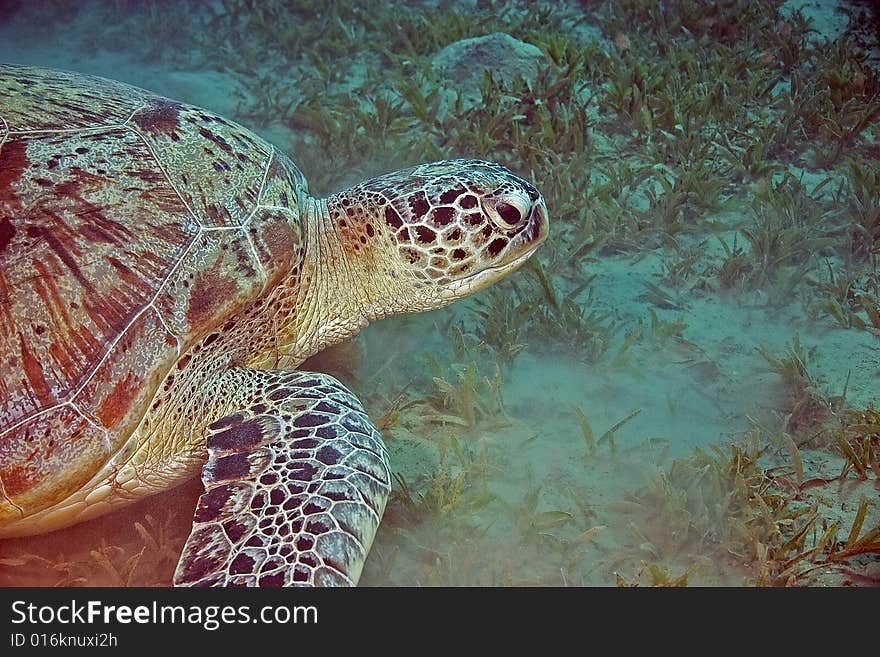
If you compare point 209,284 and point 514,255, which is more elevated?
point 209,284

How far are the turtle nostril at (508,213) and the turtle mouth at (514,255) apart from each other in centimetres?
4

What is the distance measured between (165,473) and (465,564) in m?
0.72

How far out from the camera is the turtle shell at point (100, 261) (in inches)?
59.6

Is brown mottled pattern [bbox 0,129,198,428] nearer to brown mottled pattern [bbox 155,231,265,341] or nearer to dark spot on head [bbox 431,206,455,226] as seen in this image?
brown mottled pattern [bbox 155,231,265,341]

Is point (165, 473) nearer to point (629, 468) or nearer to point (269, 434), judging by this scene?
point (269, 434)

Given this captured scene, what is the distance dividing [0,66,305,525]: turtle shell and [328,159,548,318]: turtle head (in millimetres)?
278

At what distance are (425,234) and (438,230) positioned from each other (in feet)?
0.12

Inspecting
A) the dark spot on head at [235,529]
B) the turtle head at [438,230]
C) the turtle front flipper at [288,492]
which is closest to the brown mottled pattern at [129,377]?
the turtle front flipper at [288,492]

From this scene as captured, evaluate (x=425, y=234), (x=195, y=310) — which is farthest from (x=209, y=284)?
(x=425, y=234)

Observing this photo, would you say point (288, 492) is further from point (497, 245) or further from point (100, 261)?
point (497, 245)

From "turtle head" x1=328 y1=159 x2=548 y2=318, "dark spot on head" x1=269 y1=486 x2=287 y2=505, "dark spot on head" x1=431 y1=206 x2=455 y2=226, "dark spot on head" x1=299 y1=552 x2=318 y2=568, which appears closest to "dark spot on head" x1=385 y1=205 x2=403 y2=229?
"turtle head" x1=328 y1=159 x2=548 y2=318

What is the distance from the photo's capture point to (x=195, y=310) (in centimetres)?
167
